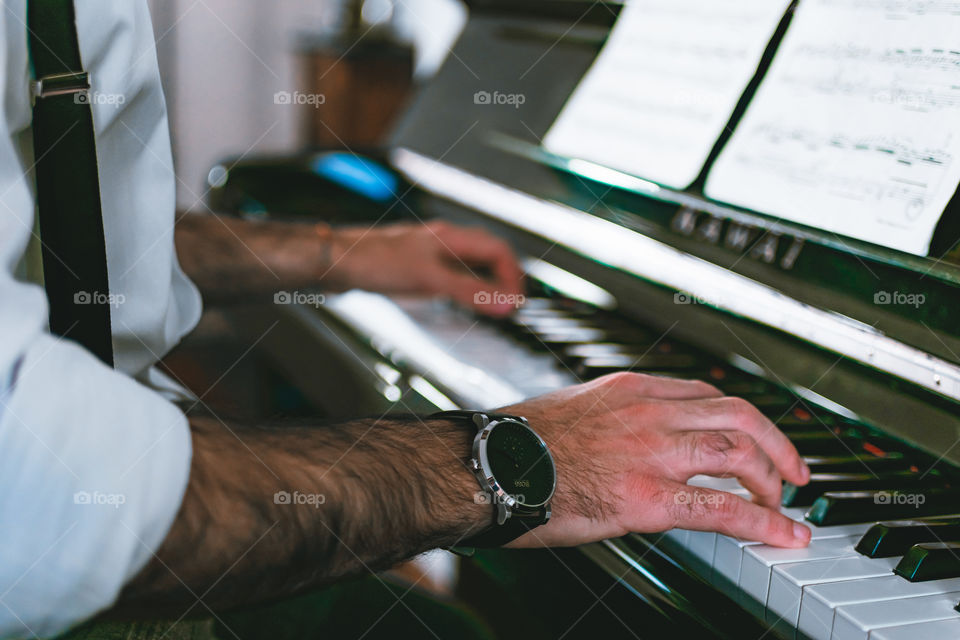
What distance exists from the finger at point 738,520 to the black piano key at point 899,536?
0.05m

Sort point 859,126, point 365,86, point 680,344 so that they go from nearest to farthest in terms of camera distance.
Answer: point 859,126 → point 680,344 → point 365,86

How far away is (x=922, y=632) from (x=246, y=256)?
1.18m

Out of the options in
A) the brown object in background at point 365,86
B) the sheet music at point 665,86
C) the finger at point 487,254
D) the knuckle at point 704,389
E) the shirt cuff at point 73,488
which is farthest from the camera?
the brown object in background at point 365,86

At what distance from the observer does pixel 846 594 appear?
27.2 inches

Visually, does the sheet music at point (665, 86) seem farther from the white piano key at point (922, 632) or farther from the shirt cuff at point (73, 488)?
the shirt cuff at point (73, 488)

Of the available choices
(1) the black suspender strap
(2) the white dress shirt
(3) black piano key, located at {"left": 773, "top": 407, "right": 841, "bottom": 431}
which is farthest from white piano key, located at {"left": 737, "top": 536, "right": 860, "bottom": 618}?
(1) the black suspender strap

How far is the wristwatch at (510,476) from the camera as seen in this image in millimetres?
793

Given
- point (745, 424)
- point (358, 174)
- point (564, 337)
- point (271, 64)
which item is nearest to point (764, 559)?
point (745, 424)

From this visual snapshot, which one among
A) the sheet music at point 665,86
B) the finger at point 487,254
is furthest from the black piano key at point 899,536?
the finger at point 487,254

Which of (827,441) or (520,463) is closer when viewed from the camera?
(520,463)

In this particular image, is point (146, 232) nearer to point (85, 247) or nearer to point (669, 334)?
point (85, 247)

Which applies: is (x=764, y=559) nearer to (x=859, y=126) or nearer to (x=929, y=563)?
(x=929, y=563)

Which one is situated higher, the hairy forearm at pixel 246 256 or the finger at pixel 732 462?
the finger at pixel 732 462

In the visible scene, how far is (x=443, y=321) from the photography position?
4.65 ft
